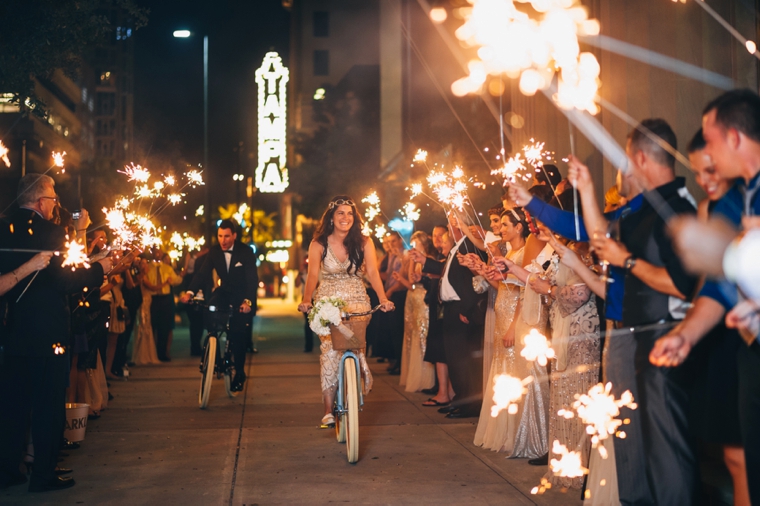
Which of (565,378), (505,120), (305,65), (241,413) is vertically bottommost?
(241,413)

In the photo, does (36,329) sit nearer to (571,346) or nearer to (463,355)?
(571,346)

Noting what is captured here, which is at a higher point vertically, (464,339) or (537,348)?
(537,348)

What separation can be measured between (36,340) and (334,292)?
114 inches

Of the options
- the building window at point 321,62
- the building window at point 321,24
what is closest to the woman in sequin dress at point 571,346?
the building window at point 321,62

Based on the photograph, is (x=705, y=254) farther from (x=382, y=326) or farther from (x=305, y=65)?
(x=305, y=65)

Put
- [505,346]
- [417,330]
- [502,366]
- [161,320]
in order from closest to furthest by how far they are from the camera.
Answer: [505,346] → [502,366] → [417,330] → [161,320]

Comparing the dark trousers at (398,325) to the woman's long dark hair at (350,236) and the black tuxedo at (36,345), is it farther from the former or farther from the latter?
the black tuxedo at (36,345)

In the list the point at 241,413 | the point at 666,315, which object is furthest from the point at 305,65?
the point at 666,315

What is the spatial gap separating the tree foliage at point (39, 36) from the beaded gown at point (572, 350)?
253 inches

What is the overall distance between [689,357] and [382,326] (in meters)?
11.4

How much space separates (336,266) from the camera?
25.9ft

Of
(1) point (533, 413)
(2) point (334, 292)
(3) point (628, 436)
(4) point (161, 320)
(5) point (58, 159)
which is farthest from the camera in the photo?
(4) point (161, 320)

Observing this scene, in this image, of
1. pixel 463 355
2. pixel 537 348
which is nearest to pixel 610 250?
pixel 537 348

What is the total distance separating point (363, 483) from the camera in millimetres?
6129
